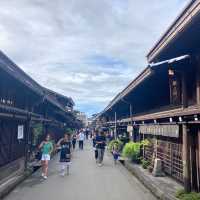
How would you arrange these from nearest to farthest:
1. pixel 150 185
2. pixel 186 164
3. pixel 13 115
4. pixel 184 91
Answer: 1. pixel 186 164
2. pixel 184 91
3. pixel 150 185
4. pixel 13 115

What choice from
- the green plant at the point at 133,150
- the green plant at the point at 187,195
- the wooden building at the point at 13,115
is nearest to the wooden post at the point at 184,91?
the green plant at the point at 187,195

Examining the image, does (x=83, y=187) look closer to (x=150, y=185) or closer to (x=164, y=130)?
(x=150, y=185)

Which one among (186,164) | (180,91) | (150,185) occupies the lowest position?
(150,185)

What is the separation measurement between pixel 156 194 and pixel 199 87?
346cm

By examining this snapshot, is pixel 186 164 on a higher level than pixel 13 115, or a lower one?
lower

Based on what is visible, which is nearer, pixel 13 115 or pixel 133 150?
pixel 13 115

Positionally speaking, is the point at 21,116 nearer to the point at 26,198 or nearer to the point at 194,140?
the point at 26,198

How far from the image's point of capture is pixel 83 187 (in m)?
10.7

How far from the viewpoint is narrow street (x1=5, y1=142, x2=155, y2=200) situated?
9.31m

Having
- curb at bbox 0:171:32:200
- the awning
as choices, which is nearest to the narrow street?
curb at bbox 0:171:32:200

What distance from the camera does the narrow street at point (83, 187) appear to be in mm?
9312

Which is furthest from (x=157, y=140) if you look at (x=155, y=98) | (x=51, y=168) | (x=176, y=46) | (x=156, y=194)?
(x=176, y=46)

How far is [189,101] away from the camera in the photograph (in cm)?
943

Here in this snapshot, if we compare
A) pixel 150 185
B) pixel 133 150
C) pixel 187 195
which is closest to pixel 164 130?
pixel 150 185
